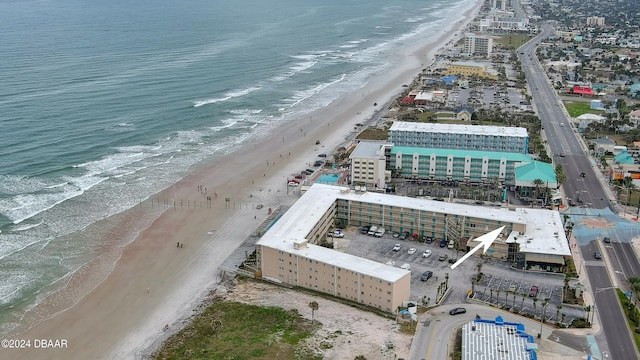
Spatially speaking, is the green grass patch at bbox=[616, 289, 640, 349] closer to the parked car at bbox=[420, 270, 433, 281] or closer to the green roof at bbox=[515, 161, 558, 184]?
the parked car at bbox=[420, 270, 433, 281]

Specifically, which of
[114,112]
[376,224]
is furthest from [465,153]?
[114,112]

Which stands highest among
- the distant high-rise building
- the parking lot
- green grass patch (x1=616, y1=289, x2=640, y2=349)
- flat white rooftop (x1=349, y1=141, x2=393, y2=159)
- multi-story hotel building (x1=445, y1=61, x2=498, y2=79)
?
the distant high-rise building

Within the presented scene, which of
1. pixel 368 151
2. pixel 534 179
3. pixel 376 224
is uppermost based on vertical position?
pixel 368 151

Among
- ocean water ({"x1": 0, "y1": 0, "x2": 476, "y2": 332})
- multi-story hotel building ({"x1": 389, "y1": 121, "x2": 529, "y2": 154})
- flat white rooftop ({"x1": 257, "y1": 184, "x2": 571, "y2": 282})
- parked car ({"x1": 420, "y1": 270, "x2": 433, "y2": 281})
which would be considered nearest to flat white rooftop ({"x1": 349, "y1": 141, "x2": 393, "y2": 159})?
multi-story hotel building ({"x1": 389, "y1": 121, "x2": 529, "y2": 154})

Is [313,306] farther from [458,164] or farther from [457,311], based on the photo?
[458,164]

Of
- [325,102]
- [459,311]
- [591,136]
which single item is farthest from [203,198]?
[591,136]

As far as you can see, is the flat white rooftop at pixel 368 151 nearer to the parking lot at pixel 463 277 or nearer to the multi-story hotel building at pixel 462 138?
the multi-story hotel building at pixel 462 138

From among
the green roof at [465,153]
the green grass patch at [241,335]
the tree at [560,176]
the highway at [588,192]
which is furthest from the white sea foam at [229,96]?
the green grass patch at [241,335]
